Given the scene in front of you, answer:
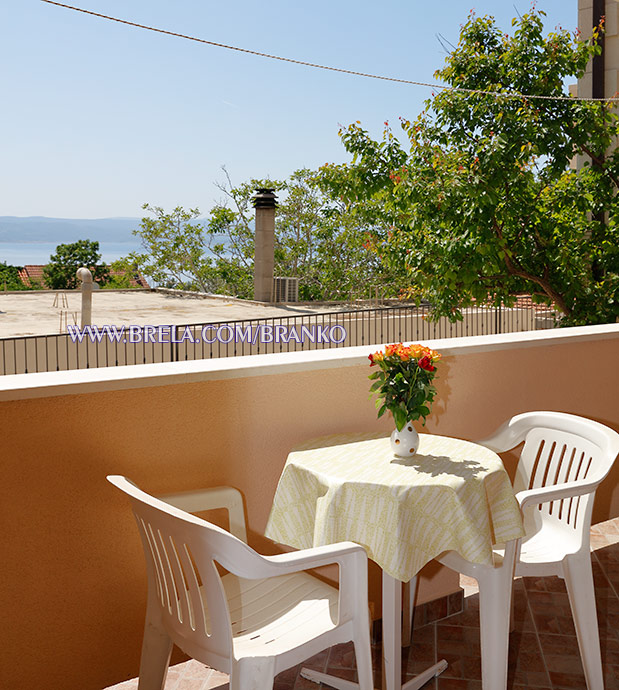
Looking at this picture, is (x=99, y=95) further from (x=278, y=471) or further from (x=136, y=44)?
(x=278, y=471)

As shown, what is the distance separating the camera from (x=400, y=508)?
1.91 meters

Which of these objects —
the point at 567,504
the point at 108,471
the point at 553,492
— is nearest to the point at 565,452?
the point at 567,504

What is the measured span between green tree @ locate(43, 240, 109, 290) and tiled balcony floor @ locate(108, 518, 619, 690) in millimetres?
34560

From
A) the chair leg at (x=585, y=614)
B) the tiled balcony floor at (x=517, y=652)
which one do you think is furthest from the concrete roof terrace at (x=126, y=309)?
the chair leg at (x=585, y=614)

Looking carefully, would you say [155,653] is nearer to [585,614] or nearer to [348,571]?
[348,571]

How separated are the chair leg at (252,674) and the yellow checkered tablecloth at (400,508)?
42cm

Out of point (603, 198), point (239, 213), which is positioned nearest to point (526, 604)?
point (603, 198)

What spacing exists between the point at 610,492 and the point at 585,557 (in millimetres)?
1636

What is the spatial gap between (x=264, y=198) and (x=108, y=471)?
1877 cm

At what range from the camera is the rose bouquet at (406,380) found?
2143mm

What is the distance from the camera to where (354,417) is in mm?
2713

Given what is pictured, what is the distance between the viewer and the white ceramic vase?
2.18 meters

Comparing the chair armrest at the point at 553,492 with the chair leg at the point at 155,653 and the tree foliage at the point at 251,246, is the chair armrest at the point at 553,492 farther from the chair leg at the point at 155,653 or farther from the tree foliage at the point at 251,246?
the tree foliage at the point at 251,246

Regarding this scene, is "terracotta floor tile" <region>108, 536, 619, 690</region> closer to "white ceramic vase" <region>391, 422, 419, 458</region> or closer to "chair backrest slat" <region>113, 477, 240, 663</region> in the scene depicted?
"chair backrest slat" <region>113, 477, 240, 663</region>
